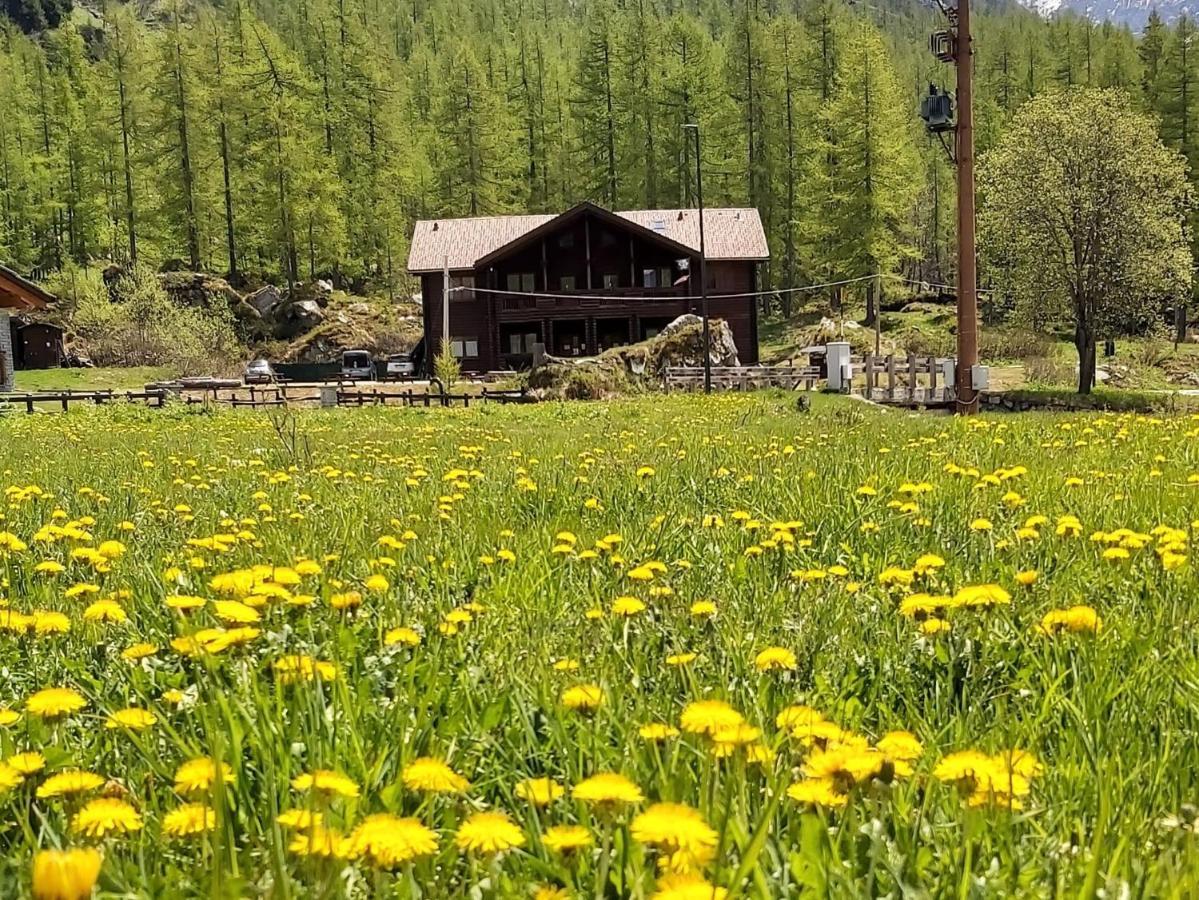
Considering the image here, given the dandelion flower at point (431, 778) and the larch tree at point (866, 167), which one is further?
the larch tree at point (866, 167)

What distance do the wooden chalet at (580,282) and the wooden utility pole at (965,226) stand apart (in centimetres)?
2578

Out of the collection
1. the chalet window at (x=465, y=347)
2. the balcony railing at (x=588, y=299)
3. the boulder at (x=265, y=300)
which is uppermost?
the boulder at (x=265, y=300)

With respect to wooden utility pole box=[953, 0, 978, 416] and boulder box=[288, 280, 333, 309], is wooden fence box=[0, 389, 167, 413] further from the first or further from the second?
boulder box=[288, 280, 333, 309]

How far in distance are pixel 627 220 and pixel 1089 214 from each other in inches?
866

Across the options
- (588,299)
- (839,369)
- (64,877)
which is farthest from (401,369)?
(64,877)

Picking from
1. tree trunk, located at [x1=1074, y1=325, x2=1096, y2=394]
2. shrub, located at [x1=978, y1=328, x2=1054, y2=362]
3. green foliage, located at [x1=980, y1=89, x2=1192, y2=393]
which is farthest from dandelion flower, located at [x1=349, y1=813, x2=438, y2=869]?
shrub, located at [x1=978, y1=328, x2=1054, y2=362]

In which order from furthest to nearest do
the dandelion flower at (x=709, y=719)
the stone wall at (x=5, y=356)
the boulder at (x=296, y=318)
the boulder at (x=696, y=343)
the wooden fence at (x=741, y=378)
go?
the boulder at (x=296, y=318) < the boulder at (x=696, y=343) < the wooden fence at (x=741, y=378) < the stone wall at (x=5, y=356) < the dandelion flower at (x=709, y=719)

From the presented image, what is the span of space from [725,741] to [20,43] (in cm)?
12985

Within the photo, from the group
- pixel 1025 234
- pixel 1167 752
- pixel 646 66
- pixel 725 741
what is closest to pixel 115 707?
pixel 725 741

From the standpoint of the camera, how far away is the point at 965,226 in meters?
19.1

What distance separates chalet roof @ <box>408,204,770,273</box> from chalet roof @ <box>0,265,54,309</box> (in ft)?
69.4

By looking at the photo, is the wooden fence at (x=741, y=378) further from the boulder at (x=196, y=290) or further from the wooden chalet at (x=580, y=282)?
the boulder at (x=196, y=290)

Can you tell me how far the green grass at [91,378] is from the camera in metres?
42.4

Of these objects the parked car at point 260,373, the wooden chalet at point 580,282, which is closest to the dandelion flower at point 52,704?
the wooden chalet at point 580,282
